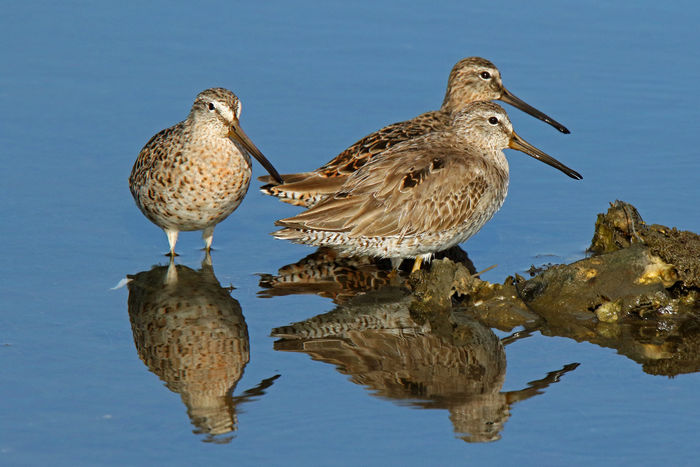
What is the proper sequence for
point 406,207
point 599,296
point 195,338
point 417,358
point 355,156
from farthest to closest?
point 355,156 → point 406,207 → point 599,296 → point 195,338 → point 417,358

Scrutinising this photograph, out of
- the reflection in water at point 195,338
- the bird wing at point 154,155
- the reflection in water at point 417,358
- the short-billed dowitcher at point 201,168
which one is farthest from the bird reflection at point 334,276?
the bird wing at point 154,155

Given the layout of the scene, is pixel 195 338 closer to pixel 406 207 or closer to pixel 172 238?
pixel 172 238

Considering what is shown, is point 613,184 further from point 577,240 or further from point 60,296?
point 60,296

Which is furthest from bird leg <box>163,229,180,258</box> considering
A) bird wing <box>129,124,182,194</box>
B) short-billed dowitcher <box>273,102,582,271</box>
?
short-billed dowitcher <box>273,102,582,271</box>

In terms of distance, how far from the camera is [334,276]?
7812 mm

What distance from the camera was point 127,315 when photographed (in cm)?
693

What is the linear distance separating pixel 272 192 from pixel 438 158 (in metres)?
1.46

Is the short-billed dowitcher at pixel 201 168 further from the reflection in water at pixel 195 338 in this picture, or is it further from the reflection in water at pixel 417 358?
the reflection in water at pixel 417 358

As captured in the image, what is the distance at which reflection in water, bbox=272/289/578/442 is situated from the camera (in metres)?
5.71

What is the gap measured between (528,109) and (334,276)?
300 cm

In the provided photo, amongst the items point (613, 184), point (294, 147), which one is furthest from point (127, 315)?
point (613, 184)

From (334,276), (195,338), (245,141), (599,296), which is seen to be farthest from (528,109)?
(195,338)

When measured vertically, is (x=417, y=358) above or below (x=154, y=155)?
below

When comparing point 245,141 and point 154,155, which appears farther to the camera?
point 154,155
